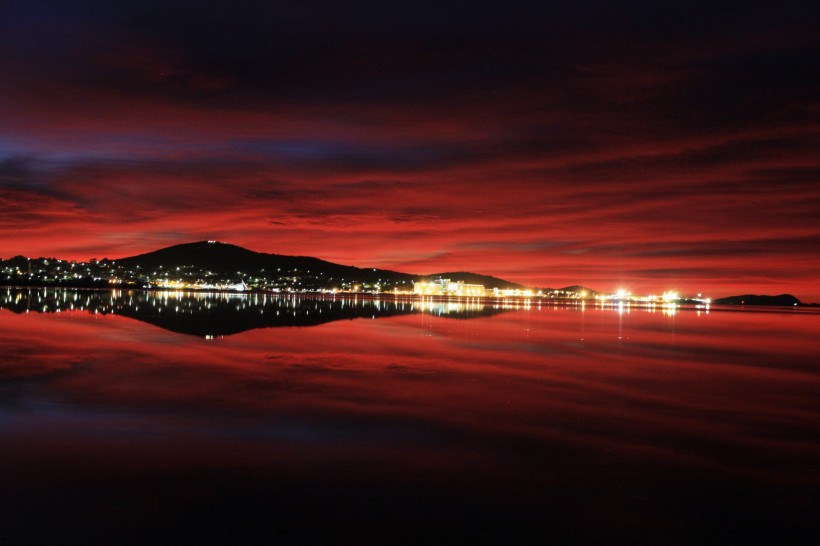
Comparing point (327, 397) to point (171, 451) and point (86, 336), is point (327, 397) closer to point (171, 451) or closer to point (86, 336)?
point (171, 451)

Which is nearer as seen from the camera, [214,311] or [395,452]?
[395,452]

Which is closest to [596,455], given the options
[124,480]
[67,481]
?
[124,480]

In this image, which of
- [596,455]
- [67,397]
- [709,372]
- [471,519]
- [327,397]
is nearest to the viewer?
[471,519]

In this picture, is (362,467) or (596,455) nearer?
(362,467)

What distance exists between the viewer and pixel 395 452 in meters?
9.38

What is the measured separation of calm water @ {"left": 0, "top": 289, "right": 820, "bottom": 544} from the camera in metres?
6.77

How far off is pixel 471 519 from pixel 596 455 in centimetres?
332

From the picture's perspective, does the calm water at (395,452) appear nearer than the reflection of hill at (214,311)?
Yes

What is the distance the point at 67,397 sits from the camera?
12602 millimetres

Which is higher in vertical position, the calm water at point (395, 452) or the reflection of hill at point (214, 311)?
the reflection of hill at point (214, 311)

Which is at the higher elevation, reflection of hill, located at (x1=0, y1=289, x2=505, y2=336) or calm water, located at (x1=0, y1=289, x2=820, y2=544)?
reflection of hill, located at (x1=0, y1=289, x2=505, y2=336)

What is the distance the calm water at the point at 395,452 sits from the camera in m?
6.77

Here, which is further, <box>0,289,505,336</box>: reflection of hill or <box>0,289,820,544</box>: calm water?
<box>0,289,505,336</box>: reflection of hill

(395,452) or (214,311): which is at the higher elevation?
(214,311)
